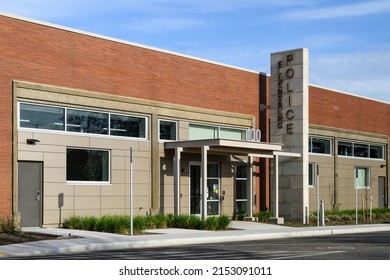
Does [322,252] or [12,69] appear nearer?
[322,252]

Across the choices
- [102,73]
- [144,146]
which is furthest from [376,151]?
[102,73]

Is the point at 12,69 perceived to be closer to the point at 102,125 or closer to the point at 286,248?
the point at 102,125

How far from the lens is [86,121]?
2731cm

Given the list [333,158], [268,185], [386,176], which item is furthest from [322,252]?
[386,176]

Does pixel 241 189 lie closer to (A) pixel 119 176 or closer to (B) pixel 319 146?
(B) pixel 319 146

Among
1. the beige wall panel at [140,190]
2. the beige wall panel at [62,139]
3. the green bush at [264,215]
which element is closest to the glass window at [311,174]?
the green bush at [264,215]

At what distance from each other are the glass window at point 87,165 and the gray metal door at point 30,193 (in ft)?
4.38

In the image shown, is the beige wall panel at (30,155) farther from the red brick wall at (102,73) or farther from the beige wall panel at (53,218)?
the beige wall panel at (53,218)

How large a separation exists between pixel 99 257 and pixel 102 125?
11.8 metres

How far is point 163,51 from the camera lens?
30672 mm

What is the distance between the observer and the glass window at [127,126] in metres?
28.4

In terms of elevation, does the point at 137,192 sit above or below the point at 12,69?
below

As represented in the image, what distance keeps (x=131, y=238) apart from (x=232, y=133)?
530 inches

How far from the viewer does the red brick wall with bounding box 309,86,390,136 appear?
131ft
